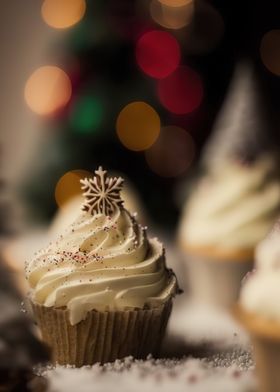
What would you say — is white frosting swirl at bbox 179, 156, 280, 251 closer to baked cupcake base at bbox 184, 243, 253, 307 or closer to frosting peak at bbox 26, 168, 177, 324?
baked cupcake base at bbox 184, 243, 253, 307

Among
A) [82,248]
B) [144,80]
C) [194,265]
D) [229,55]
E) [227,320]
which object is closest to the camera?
[82,248]

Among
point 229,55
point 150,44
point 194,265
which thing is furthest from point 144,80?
point 194,265

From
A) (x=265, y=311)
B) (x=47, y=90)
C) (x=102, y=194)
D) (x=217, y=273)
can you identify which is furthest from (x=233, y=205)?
(x=47, y=90)

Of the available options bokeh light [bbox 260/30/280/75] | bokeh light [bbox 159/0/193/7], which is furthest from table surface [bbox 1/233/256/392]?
bokeh light [bbox 260/30/280/75]

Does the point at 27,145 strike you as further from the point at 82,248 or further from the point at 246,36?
the point at 82,248

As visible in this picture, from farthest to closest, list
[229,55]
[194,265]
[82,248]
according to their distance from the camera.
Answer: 1. [229,55]
2. [194,265]
3. [82,248]

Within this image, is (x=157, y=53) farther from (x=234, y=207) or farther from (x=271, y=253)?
(x=271, y=253)
